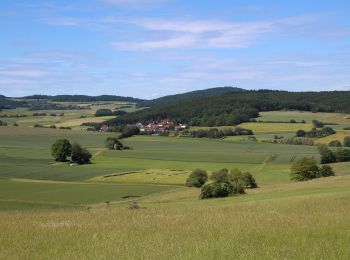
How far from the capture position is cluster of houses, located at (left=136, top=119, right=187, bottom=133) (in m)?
150

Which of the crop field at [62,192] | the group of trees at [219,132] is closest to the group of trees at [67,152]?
the crop field at [62,192]

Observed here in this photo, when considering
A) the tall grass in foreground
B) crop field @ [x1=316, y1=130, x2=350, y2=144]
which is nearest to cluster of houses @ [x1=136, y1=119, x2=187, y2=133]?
crop field @ [x1=316, y1=130, x2=350, y2=144]

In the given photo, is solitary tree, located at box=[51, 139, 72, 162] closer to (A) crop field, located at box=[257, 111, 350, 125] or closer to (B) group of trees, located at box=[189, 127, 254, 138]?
(B) group of trees, located at box=[189, 127, 254, 138]

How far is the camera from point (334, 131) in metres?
116

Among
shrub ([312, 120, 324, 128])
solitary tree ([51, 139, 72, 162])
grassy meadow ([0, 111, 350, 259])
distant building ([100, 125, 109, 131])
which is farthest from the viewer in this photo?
distant building ([100, 125, 109, 131])

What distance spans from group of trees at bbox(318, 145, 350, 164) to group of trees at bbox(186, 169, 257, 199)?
22237 millimetres

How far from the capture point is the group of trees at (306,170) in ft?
216

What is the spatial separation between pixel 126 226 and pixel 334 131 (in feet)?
356

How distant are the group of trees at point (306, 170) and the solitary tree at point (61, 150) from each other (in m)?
42.5

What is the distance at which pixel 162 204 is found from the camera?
115 ft

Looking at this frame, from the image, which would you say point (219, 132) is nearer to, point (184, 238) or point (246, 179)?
point (246, 179)

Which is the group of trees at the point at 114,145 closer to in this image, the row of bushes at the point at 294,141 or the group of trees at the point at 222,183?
the row of bushes at the point at 294,141

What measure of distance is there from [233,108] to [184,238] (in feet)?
490

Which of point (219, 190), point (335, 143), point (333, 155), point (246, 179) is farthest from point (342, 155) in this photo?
point (219, 190)
